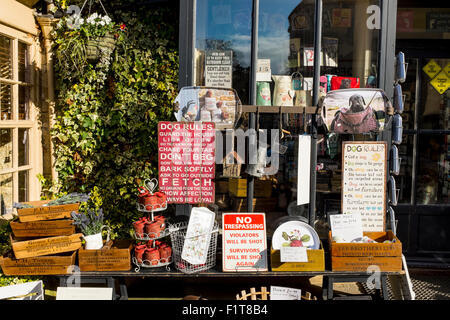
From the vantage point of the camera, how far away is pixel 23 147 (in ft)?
15.8

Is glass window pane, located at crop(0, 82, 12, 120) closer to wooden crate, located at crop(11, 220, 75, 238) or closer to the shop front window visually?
the shop front window

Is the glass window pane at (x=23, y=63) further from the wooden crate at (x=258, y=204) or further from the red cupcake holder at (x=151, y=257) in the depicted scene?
the wooden crate at (x=258, y=204)

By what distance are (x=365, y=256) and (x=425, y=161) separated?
2.20 m

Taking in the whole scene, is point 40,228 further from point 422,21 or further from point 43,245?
point 422,21

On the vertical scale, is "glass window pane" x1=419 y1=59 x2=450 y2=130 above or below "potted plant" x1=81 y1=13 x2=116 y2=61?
below

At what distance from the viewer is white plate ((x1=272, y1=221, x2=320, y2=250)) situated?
13.5 ft

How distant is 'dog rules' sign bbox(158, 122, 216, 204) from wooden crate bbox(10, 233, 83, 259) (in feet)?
3.49

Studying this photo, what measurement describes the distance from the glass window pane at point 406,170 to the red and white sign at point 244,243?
94.6 inches

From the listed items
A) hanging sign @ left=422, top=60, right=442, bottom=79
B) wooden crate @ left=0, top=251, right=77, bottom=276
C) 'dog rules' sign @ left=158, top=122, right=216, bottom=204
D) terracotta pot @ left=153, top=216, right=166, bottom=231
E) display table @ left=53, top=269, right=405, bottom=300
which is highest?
hanging sign @ left=422, top=60, right=442, bottom=79

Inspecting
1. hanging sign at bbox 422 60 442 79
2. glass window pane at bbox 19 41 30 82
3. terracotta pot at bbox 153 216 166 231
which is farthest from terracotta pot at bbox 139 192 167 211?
hanging sign at bbox 422 60 442 79

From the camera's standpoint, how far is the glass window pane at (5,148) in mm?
4387

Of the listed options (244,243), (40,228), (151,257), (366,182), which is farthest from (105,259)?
(366,182)

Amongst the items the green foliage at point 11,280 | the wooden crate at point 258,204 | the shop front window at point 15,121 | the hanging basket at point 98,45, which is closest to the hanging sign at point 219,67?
the hanging basket at point 98,45

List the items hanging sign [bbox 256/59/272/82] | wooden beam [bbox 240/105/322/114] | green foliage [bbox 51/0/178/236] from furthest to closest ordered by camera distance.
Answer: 1. green foliage [bbox 51/0/178/236]
2. hanging sign [bbox 256/59/272/82]
3. wooden beam [bbox 240/105/322/114]
